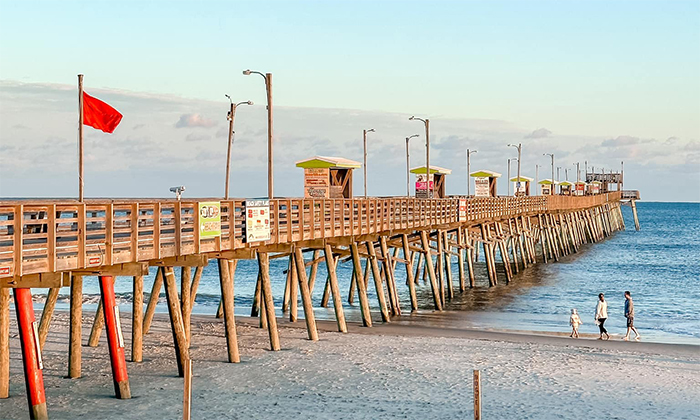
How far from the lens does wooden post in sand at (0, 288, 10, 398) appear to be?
12984 mm

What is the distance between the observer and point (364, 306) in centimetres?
2427

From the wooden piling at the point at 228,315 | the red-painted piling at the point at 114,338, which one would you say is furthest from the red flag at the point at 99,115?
the red-painted piling at the point at 114,338

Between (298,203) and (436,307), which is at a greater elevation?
(298,203)

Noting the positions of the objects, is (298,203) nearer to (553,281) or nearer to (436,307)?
(436,307)

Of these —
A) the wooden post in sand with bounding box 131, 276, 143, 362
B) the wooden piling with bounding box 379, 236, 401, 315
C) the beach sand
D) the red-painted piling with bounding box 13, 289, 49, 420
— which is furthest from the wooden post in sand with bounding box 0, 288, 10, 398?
the wooden piling with bounding box 379, 236, 401, 315

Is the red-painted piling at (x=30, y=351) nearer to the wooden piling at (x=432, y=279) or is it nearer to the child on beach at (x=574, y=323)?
the child on beach at (x=574, y=323)

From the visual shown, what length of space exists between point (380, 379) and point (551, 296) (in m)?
21.6

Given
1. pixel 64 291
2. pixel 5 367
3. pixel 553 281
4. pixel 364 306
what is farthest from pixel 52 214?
pixel 553 281

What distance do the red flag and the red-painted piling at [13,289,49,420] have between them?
5190mm

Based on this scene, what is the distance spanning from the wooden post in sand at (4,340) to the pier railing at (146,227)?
3.14 ft

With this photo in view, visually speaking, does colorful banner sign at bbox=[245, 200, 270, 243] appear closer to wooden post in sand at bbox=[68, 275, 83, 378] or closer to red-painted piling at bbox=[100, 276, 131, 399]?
wooden post in sand at bbox=[68, 275, 83, 378]

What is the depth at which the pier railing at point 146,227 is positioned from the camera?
40.1 ft

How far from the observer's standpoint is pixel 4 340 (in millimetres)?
13875

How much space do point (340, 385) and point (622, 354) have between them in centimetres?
758
